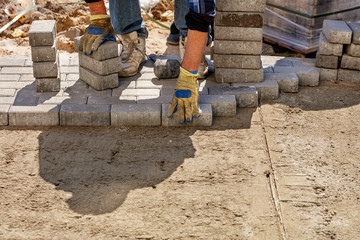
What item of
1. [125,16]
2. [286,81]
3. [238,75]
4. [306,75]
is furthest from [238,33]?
[125,16]

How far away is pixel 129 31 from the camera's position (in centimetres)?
486

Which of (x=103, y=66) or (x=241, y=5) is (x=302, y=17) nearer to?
(x=241, y=5)

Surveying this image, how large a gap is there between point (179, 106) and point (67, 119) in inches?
38.2

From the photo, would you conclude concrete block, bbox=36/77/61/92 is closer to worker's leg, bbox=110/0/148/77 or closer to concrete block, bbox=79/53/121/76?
concrete block, bbox=79/53/121/76

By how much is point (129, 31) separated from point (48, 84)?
99 cm

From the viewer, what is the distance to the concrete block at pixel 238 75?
4.70 meters

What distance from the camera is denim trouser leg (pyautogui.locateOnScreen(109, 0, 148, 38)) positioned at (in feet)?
15.6

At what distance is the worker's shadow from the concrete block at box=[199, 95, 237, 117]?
1.17ft

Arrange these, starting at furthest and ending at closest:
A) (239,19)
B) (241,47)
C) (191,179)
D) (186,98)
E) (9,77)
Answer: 1. (9,77)
2. (241,47)
3. (239,19)
4. (186,98)
5. (191,179)

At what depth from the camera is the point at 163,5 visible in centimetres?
763

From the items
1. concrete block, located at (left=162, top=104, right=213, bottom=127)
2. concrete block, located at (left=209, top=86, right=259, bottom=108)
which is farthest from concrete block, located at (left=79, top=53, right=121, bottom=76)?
concrete block, located at (left=209, top=86, right=259, bottom=108)

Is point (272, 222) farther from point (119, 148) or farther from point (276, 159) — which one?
point (119, 148)

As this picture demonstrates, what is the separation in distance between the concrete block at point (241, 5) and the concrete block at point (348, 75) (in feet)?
4.05

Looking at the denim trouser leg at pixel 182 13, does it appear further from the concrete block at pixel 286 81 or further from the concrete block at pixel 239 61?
the concrete block at pixel 286 81
